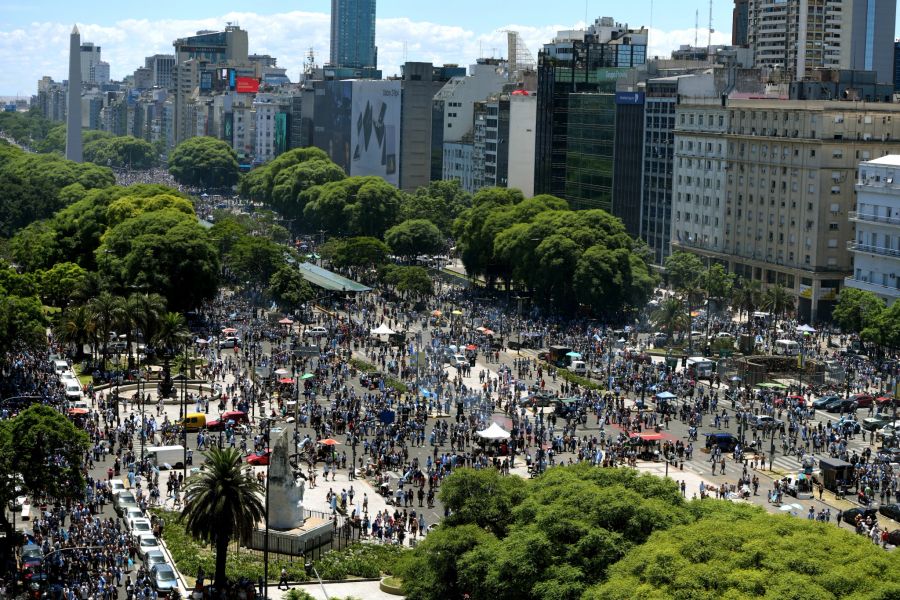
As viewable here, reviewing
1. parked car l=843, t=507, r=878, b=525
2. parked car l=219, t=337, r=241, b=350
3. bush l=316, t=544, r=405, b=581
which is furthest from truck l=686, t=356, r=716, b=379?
bush l=316, t=544, r=405, b=581

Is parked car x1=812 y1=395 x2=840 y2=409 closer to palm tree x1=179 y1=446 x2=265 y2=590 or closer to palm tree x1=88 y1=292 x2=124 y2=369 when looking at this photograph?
palm tree x1=179 y1=446 x2=265 y2=590

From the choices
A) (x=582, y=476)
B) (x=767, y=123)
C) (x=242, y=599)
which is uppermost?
(x=767, y=123)

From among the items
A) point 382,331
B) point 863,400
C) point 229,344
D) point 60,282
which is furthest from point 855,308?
point 60,282

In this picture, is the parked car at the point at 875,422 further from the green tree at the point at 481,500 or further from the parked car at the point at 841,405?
the green tree at the point at 481,500

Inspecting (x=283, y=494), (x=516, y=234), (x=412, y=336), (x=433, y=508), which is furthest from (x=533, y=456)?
(x=516, y=234)

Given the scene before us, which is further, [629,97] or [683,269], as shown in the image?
[629,97]

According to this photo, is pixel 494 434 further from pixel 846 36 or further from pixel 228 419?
pixel 846 36

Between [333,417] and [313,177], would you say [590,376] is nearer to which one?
[333,417]
